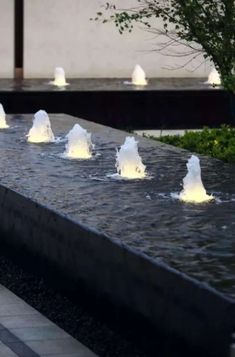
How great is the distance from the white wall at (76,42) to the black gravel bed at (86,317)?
27.6ft

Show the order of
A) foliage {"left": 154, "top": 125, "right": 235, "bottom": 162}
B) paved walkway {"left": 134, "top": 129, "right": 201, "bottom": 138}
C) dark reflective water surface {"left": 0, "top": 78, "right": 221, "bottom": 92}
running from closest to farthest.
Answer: foliage {"left": 154, "top": 125, "right": 235, "bottom": 162}, paved walkway {"left": 134, "top": 129, "right": 201, "bottom": 138}, dark reflective water surface {"left": 0, "top": 78, "right": 221, "bottom": 92}

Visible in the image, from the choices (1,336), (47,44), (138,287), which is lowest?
(1,336)

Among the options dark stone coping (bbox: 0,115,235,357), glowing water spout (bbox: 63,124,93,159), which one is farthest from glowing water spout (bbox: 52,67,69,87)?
glowing water spout (bbox: 63,124,93,159)

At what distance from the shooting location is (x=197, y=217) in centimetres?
643

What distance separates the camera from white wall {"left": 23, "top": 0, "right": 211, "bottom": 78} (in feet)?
51.2

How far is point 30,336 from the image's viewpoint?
6.04 metres

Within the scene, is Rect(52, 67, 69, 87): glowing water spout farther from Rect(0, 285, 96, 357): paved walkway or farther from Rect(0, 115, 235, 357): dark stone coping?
Rect(0, 285, 96, 357): paved walkway

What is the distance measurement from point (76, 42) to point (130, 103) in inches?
109

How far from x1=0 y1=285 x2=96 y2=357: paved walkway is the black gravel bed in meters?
0.07

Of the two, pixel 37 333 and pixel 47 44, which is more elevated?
pixel 47 44

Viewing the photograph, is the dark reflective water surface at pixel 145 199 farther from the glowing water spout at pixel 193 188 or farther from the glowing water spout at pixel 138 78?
the glowing water spout at pixel 138 78

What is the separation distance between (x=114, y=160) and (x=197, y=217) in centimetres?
191

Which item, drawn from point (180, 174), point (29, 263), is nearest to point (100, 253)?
point (29, 263)

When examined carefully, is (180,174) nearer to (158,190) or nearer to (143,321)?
(158,190)
